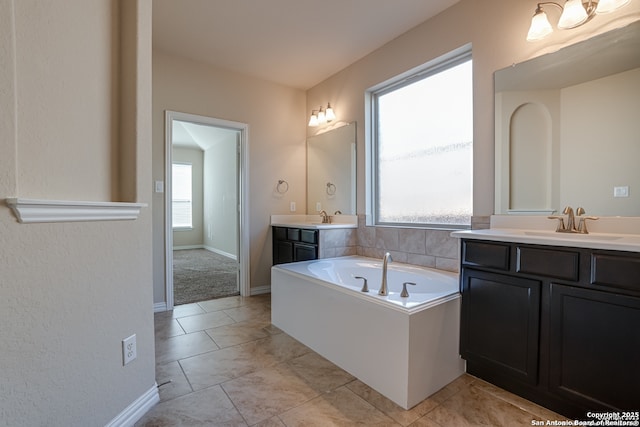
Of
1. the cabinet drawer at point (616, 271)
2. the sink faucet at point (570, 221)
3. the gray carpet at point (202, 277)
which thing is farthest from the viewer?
the gray carpet at point (202, 277)

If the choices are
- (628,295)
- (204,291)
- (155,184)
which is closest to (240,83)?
(155,184)

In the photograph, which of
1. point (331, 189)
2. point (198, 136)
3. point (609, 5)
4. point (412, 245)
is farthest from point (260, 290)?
point (198, 136)

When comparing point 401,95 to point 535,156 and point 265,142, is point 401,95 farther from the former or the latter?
point 265,142

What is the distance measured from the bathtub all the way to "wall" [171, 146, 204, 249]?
567 centimetres

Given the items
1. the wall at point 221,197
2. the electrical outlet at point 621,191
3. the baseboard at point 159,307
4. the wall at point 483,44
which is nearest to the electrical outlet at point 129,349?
the baseboard at point 159,307

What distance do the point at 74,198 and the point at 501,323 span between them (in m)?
2.13

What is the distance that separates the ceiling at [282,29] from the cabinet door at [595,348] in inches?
87.7

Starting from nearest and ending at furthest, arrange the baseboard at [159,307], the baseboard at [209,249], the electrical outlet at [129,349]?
1. the electrical outlet at [129,349]
2. the baseboard at [159,307]
3. the baseboard at [209,249]

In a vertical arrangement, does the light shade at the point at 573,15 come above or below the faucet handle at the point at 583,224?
above

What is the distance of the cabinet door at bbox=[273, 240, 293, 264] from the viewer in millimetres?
3400

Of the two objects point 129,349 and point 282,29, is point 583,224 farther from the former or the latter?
point 282,29

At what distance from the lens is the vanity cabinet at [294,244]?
10.1 feet

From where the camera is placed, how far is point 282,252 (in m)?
3.53

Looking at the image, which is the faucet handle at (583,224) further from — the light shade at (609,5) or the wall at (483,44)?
the light shade at (609,5)
